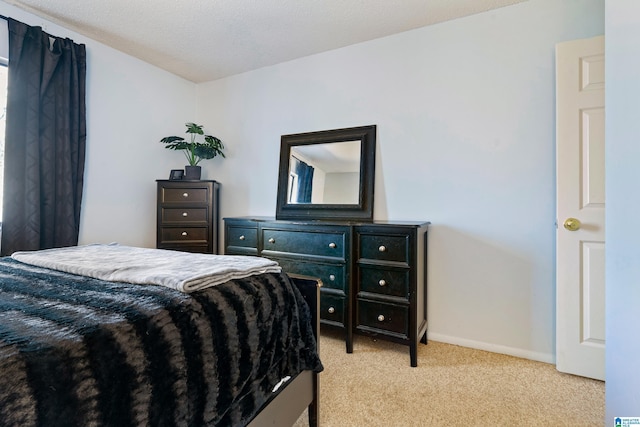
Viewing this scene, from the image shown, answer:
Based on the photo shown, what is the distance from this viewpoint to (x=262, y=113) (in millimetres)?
3141

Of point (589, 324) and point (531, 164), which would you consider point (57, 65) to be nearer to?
point (531, 164)

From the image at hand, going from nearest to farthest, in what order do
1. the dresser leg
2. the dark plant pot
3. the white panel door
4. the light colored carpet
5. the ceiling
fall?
1. the light colored carpet
2. the white panel door
3. the dresser leg
4. the ceiling
5. the dark plant pot

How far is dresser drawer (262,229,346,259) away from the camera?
2.21 m

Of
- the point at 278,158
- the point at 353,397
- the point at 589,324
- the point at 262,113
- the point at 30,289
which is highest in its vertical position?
the point at 262,113

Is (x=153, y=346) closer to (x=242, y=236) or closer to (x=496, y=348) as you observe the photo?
(x=242, y=236)

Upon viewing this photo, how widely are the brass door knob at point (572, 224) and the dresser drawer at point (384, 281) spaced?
102 cm

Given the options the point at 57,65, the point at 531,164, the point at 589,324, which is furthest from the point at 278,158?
the point at 589,324

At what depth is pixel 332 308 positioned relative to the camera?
224 centimetres

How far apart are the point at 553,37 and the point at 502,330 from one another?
207 centimetres

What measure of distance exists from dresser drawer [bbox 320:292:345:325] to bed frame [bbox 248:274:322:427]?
33.5 inches

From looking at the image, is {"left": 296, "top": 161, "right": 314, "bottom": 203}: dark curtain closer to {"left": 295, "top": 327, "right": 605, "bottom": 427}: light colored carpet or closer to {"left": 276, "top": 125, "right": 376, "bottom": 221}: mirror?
{"left": 276, "top": 125, "right": 376, "bottom": 221}: mirror

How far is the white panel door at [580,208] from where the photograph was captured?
1.80m

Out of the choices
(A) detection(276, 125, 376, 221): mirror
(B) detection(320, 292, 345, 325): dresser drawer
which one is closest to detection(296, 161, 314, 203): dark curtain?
(A) detection(276, 125, 376, 221): mirror

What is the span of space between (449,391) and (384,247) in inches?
36.0
